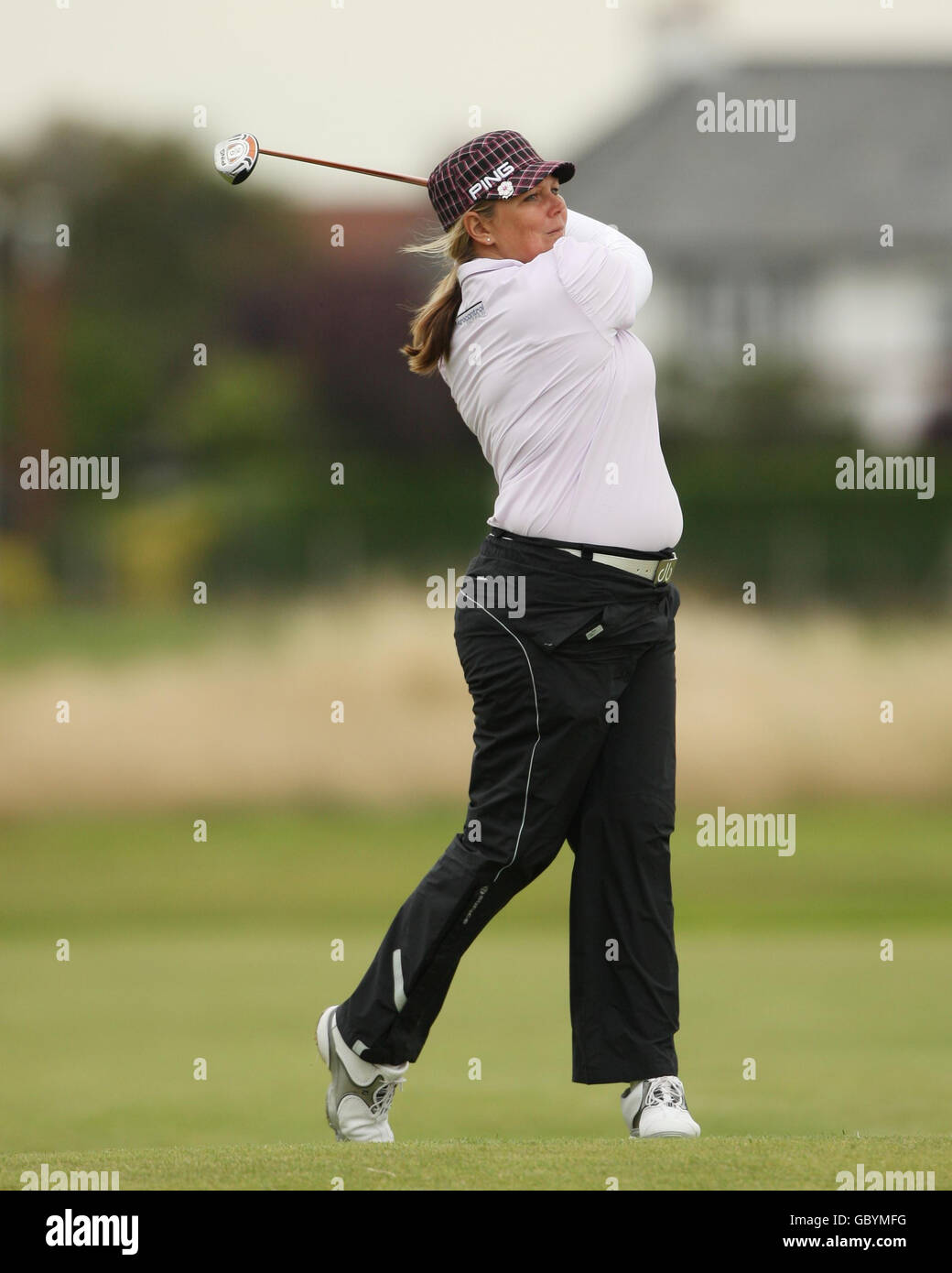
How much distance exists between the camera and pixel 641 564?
153 inches

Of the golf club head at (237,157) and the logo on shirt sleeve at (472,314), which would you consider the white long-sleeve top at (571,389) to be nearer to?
the logo on shirt sleeve at (472,314)

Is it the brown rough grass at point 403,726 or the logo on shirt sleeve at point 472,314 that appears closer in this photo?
the logo on shirt sleeve at point 472,314

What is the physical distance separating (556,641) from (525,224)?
81 cm

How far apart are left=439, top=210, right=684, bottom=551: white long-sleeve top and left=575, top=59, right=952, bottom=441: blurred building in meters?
34.8

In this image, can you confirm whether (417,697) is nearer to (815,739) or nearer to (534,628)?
(815,739)

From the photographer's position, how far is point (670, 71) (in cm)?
3859

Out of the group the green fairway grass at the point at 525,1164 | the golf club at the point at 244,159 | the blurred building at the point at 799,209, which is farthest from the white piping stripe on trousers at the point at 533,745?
the blurred building at the point at 799,209

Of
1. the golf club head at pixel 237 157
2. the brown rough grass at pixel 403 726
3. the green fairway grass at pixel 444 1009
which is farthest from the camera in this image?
the brown rough grass at pixel 403 726

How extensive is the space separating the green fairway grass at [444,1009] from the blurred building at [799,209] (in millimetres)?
28919

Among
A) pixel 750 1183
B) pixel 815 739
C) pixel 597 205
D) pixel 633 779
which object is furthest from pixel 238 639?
pixel 597 205

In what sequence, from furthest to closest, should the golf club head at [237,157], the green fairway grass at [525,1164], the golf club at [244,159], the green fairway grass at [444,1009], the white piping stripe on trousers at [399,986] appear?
the golf club head at [237,157] < the golf club at [244,159] < the white piping stripe on trousers at [399,986] < the green fairway grass at [444,1009] < the green fairway grass at [525,1164]

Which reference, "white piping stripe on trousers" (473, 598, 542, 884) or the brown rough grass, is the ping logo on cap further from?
the brown rough grass

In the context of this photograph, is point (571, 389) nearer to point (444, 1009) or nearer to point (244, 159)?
point (244, 159)

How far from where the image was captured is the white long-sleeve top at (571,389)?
382cm
